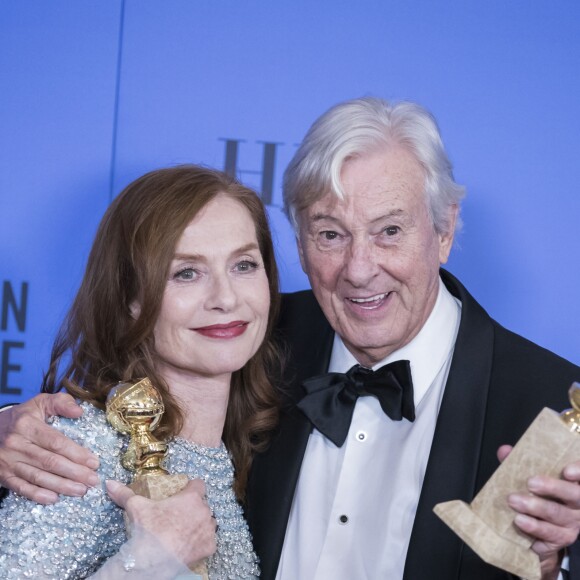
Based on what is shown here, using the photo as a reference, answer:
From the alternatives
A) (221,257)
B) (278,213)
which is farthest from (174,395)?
(278,213)

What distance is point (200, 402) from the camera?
2.16 meters

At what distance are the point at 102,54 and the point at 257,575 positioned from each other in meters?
1.78

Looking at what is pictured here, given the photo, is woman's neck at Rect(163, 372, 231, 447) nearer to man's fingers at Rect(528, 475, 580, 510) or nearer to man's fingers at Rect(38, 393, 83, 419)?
man's fingers at Rect(38, 393, 83, 419)

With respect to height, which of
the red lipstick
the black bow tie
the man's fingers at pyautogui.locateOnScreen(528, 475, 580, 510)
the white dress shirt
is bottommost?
the white dress shirt

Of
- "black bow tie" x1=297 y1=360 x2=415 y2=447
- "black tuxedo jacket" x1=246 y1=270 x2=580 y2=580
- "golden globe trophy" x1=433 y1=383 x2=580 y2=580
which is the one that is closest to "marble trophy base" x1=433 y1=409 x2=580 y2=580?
"golden globe trophy" x1=433 y1=383 x2=580 y2=580

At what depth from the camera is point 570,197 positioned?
2.92 m

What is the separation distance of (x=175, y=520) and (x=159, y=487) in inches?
2.9

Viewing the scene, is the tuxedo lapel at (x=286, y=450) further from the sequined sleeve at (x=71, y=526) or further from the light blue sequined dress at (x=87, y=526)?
the sequined sleeve at (x=71, y=526)

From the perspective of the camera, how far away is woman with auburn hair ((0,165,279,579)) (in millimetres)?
1914

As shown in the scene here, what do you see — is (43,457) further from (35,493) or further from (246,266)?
(246,266)

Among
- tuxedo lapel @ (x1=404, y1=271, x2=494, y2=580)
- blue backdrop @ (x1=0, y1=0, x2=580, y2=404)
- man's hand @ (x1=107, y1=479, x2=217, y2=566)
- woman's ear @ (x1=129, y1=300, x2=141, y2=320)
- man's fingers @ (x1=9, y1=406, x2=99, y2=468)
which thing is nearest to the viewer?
man's hand @ (x1=107, y1=479, x2=217, y2=566)

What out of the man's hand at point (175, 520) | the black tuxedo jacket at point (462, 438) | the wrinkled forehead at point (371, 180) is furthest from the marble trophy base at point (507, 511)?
the wrinkled forehead at point (371, 180)

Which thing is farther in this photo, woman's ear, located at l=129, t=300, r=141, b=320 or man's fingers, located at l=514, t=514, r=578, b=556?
woman's ear, located at l=129, t=300, r=141, b=320

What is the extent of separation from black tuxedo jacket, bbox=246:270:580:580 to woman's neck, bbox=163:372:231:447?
188mm
